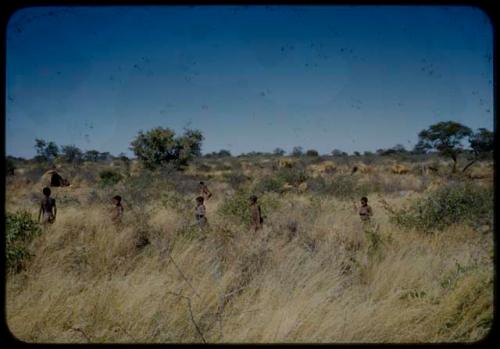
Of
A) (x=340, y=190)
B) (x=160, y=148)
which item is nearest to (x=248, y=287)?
(x=340, y=190)

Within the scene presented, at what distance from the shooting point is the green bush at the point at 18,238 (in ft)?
15.9

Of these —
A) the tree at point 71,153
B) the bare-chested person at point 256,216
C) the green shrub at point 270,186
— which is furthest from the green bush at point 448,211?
the tree at point 71,153

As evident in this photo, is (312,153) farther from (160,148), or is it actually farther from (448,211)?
(448,211)

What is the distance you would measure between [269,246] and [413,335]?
8.56ft

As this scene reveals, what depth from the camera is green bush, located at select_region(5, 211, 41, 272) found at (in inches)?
190

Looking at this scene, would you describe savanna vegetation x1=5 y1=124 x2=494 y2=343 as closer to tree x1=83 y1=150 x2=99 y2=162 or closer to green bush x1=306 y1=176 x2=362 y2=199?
green bush x1=306 y1=176 x2=362 y2=199

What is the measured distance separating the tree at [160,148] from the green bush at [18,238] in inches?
1002

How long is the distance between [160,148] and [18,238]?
86.6ft

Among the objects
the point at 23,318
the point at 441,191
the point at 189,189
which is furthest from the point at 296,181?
the point at 23,318

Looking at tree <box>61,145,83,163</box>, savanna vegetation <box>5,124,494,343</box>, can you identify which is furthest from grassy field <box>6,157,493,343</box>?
tree <box>61,145,83,163</box>

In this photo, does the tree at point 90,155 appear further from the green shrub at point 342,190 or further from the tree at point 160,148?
the green shrub at point 342,190

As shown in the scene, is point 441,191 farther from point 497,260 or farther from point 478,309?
point 497,260

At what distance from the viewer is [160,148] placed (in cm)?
3162

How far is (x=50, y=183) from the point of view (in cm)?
2473
